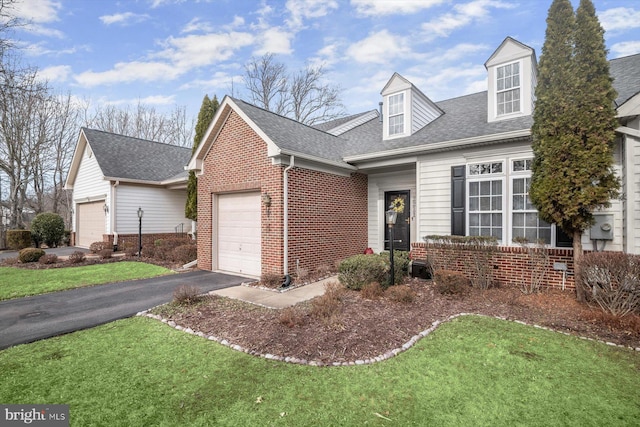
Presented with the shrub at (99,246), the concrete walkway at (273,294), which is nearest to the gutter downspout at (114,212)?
the shrub at (99,246)

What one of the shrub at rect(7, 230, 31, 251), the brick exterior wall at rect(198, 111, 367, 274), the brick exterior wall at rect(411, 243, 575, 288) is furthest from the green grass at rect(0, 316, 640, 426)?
the shrub at rect(7, 230, 31, 251)

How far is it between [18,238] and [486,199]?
2175cm

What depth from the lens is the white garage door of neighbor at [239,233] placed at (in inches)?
336

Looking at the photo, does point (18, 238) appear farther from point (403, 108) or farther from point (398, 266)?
point (403, 108)

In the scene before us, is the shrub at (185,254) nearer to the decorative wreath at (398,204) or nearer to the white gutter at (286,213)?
the white gutter at (286,213)

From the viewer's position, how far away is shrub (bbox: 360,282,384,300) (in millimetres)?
6012

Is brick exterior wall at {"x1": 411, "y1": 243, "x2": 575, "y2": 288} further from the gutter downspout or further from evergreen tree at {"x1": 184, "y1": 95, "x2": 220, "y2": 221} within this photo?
the gutter downspout

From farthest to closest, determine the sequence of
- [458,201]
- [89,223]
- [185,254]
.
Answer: [89,223] → [185,254] → [458,201]

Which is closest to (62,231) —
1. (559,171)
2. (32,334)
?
(32,334)

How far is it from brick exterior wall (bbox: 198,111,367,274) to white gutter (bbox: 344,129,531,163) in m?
1.10

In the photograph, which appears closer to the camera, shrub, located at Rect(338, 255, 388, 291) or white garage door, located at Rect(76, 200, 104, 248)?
shrub, located at Rect(338, 255, 388, 291)

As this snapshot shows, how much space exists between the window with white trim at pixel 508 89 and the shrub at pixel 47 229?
2218 cm

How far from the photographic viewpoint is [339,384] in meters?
3.09

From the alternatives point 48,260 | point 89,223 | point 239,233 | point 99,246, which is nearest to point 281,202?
point 239,233
